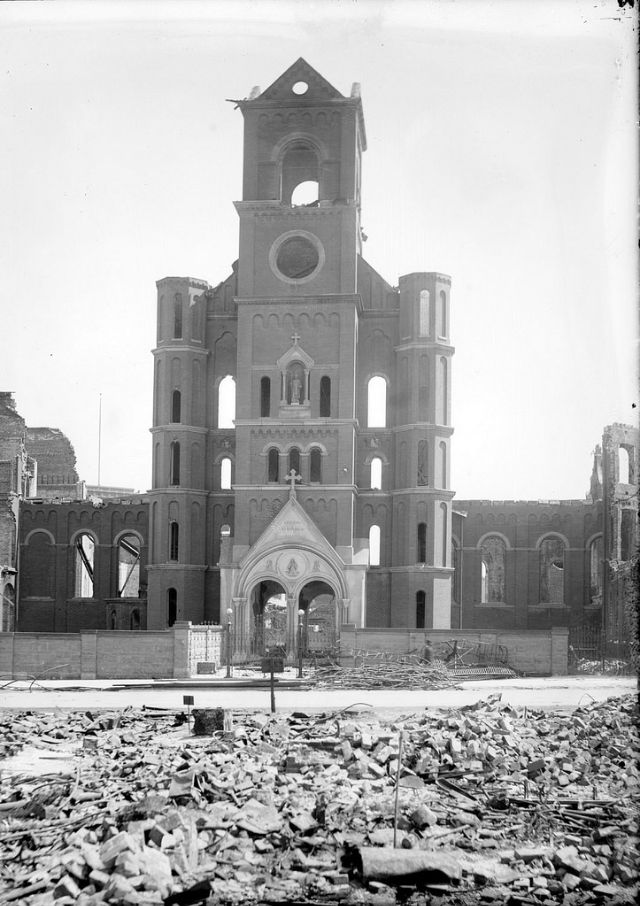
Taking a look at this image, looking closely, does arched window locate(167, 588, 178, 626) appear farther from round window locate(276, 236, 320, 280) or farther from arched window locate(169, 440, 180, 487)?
round window locate(276, 236, 320, 280)

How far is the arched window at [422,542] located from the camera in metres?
42.0

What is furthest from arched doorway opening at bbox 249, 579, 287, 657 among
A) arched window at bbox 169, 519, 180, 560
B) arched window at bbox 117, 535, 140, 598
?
arched window at bbox 117, 535, 140, 598

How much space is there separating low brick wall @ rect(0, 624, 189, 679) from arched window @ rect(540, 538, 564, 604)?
69.0 ft

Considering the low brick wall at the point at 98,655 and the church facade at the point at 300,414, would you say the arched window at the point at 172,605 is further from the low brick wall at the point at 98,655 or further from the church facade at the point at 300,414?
the low brick wall at the point at 98,655

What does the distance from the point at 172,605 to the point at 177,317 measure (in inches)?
447

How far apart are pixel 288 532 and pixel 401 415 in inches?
257

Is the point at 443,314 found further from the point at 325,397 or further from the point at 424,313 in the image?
the point at 325,397

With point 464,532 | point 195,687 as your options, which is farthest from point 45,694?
point 464,532

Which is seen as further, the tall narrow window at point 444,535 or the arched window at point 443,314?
the arched window at point 443,314

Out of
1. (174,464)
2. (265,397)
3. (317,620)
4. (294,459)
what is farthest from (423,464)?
(317,620)

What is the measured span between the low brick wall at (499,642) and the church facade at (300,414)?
4.25m

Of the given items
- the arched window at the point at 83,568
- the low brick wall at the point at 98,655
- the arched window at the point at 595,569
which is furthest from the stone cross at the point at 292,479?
the arched window at the point at 595,569

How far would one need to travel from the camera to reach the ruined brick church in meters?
41.3

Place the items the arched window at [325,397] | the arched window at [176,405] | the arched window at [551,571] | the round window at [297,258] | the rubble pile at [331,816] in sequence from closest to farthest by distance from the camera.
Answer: the rubble pile at [331,816]
the arched window at [325,397]
the round window at [297,258]
the arched window at [176,405]
the arched window at [551,571]
